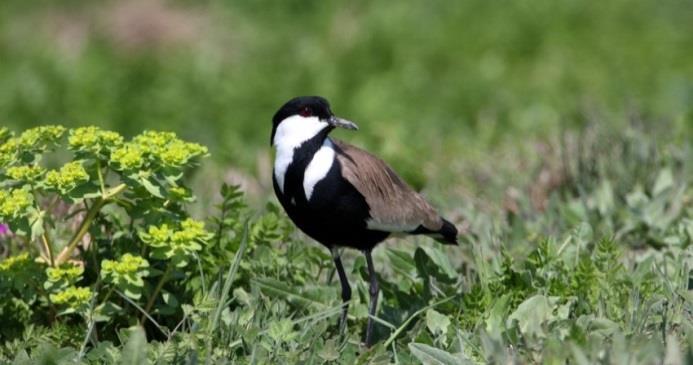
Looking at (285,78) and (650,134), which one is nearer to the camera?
(650,134)

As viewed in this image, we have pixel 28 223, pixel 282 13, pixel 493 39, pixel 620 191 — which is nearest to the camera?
pixel 28 223

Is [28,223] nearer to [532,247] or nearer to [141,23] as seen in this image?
[532,247]

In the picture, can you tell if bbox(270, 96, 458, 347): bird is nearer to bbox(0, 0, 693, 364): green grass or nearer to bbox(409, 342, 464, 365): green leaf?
bbox(0, 0, 693, 364): green grass

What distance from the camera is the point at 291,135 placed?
4363 mm

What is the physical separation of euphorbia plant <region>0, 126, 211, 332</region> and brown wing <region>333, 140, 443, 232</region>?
20.5 inches

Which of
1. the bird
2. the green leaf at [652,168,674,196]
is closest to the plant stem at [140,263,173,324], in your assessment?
the bird

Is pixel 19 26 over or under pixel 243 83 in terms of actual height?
over

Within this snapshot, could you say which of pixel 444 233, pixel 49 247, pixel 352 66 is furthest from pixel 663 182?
pixel 352 66

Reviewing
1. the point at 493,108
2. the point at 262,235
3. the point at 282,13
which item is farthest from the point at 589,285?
the point at 282,13

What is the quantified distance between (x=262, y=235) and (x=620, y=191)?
6.53 ft

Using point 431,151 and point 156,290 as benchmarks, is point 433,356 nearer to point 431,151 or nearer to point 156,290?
point 156,290

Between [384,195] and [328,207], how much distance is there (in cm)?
30

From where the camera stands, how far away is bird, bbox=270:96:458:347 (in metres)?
4.32

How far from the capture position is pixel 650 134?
21.1 feet
